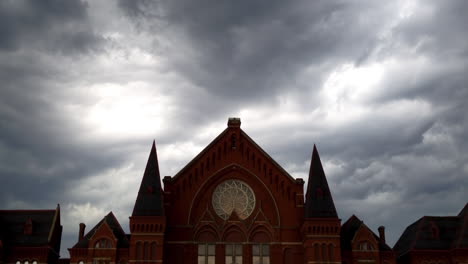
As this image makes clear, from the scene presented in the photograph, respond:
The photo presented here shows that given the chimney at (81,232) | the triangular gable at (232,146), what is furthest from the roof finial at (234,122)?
the chimney at (81,232)

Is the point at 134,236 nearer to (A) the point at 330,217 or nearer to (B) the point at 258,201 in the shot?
(B) the point at 258,201

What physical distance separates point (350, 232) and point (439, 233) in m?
13.2

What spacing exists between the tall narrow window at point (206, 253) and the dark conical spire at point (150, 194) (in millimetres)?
7191

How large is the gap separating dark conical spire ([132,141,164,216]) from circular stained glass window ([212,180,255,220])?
24.9 feet

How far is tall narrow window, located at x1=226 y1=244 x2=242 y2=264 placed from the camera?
223ft

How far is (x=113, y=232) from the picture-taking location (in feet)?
229

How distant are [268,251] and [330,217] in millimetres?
9214

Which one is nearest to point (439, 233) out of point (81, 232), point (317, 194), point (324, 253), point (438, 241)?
point (438, 241)

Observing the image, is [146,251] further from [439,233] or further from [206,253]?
[439,233]

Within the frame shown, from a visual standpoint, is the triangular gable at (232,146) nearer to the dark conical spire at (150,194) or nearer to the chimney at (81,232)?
the dark conical spire at (150,194)

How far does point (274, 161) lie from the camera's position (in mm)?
71938

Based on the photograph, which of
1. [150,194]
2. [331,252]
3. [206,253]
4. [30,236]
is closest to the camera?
[331,252]

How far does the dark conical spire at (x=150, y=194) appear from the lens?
6669 cm

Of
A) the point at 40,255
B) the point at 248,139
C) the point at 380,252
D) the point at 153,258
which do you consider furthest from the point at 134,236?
the point at 380,252
